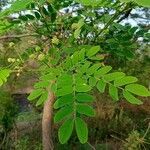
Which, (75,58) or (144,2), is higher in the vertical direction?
(144,2)

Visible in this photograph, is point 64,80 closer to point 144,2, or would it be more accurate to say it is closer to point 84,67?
point 84,67

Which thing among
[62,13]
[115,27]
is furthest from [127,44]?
[62,13]

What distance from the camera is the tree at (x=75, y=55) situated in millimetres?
1203

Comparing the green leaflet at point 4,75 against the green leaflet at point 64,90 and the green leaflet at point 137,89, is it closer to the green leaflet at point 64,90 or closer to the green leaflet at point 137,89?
the green leaflet at point 64,90

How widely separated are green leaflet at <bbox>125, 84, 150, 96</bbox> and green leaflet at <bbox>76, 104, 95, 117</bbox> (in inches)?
5.7

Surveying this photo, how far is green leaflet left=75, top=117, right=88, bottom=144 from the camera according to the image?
1128 millimetres

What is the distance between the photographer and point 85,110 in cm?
119

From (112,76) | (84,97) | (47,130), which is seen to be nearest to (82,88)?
(84,97)

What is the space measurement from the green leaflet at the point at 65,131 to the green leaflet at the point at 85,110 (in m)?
0.06

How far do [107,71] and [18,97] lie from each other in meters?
9.10

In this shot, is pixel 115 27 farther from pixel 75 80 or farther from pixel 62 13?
pixel 75 80

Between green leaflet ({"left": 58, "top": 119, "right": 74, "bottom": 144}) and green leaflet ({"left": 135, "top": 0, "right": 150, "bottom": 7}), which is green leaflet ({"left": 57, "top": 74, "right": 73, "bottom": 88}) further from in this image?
green leaflet ({"left": 135, "top": 0, "right": 150, "bottom": 7})

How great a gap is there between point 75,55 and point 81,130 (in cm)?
38

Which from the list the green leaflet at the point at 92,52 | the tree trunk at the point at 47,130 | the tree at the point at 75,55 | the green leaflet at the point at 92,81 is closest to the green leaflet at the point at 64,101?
the tree at the point at 75,55
